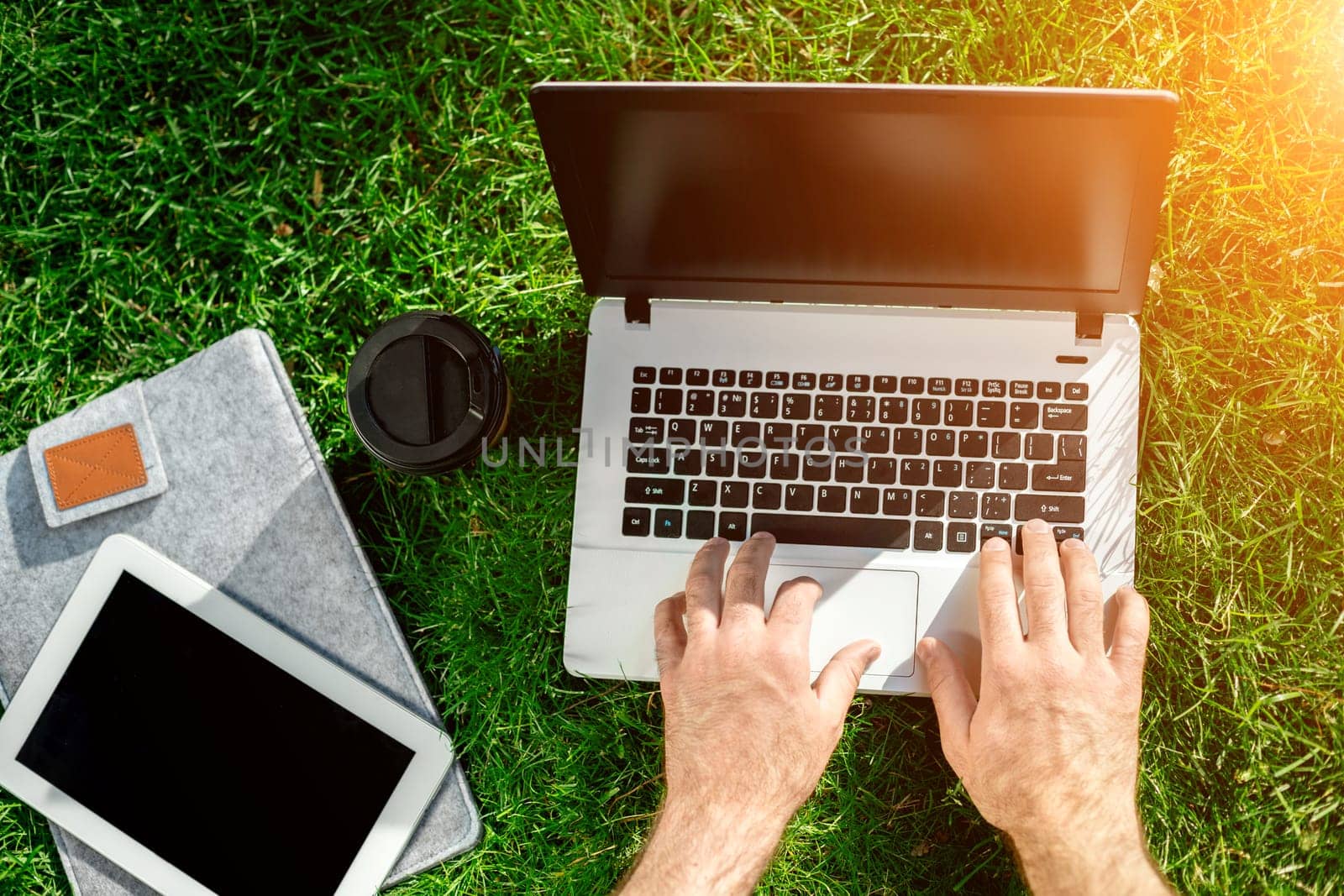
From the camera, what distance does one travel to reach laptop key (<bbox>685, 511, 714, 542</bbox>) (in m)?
1.10

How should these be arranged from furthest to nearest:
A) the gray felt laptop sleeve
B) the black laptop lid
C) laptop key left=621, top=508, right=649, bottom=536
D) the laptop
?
the gray felt laptop sleeve → laptop key left=621, top=508, right=649, bottom=536 → the laptop → the black laptop lid

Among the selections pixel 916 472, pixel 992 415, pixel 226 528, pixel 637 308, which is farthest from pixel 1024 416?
pixel 226 528

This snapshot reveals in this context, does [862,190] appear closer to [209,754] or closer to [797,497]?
[797,497]

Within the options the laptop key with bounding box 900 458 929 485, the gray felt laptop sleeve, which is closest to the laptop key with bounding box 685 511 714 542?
the laptop key with bounding box 900 458 929 485

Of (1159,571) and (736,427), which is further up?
(736,427)

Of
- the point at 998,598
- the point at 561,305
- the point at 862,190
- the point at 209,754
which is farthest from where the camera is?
the point at 561,305

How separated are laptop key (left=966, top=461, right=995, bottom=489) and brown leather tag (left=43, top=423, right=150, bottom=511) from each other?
3.46 ft

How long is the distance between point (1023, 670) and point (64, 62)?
5.06 feet

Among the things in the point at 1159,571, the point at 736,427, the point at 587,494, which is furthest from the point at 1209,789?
the point at 587,494

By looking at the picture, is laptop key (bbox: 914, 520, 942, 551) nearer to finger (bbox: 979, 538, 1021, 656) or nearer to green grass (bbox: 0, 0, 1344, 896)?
finger (bbox: 979, 538, 1021, 656)

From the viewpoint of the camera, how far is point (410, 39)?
135cm

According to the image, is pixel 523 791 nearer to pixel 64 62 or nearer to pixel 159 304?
pixel 159 304

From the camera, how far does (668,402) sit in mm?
1114

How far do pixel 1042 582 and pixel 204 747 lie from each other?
102 centimetres
